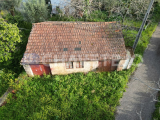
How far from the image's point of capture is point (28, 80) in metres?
10.8

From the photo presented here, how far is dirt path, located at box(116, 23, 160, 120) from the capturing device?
898cm

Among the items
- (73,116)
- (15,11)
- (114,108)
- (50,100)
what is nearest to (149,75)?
(114,108)

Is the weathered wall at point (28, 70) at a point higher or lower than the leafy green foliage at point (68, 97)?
higher

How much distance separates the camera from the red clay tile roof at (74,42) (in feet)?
32.3

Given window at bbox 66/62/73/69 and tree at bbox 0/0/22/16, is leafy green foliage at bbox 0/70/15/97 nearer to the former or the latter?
window at bbox 66/62/73/69

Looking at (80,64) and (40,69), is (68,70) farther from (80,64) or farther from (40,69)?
(40,69)

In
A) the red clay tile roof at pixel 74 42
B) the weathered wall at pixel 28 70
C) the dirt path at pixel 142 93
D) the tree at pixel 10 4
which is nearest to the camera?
the dirt path at pixel 142 93

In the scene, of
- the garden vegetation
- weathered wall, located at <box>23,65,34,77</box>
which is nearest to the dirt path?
the garden vegetation

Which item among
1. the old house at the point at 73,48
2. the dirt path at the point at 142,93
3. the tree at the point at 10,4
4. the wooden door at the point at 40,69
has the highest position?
the tree at the point at 10,4

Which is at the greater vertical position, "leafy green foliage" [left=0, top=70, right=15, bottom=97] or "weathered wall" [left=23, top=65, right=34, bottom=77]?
"weathered wall" [left=23, top=65, right=34, bottom=77]

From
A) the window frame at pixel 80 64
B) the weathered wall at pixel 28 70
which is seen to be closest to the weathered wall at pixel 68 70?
the window frame at pixel 80 64

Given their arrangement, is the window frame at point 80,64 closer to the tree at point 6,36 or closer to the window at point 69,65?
the window at point 69,65

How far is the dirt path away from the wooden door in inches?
272

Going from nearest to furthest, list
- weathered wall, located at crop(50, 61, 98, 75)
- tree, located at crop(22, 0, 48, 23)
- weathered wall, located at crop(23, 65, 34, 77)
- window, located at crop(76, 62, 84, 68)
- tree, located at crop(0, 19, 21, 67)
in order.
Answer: tree, located at crop(0, 19, 21, 67), weathered wall, located at crop(23, 65, 34, 77), weathered wall, located at crop(50, 61, 98, 75), window, located at crop(76, 62, 84, 68), tree, located at crop(22, 0, 48, 23)
